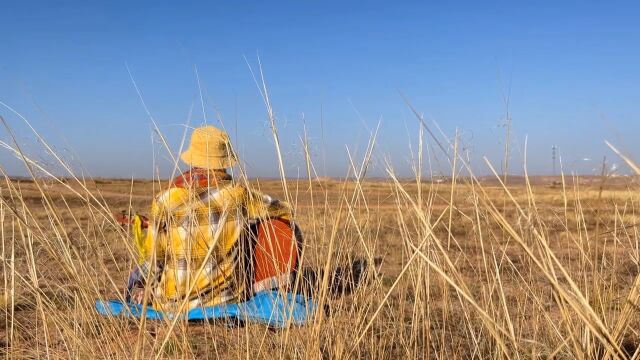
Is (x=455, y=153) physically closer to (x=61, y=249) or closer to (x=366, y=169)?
(x=366, y=169)

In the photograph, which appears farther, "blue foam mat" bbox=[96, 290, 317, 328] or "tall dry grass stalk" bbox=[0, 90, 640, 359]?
"blue foam mat" bbox=[96, 290, 317, 328]

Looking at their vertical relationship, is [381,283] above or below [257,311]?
above

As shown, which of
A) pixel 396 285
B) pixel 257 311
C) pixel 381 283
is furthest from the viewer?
pixel 257 311

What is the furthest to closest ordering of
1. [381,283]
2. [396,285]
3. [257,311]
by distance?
[257,311], [381,283], [396,285]

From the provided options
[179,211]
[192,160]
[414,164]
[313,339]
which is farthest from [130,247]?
[192,160]

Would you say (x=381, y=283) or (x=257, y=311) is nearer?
(x=381, y=283)

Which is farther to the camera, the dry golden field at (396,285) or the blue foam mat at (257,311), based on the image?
the blue foam mat at (257,311)

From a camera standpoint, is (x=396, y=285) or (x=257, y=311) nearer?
(x=396, y=285)

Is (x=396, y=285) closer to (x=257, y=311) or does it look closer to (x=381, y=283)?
(x=381, y=283)

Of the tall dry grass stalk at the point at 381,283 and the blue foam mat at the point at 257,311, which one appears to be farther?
the blue foam mat at the point at 257,311

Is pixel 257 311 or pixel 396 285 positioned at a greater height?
pixel 396 285

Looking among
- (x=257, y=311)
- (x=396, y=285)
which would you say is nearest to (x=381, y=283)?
(x=396, y=285)

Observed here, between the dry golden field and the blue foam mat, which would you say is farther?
the blue foam mat

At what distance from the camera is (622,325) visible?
0.79 metres
